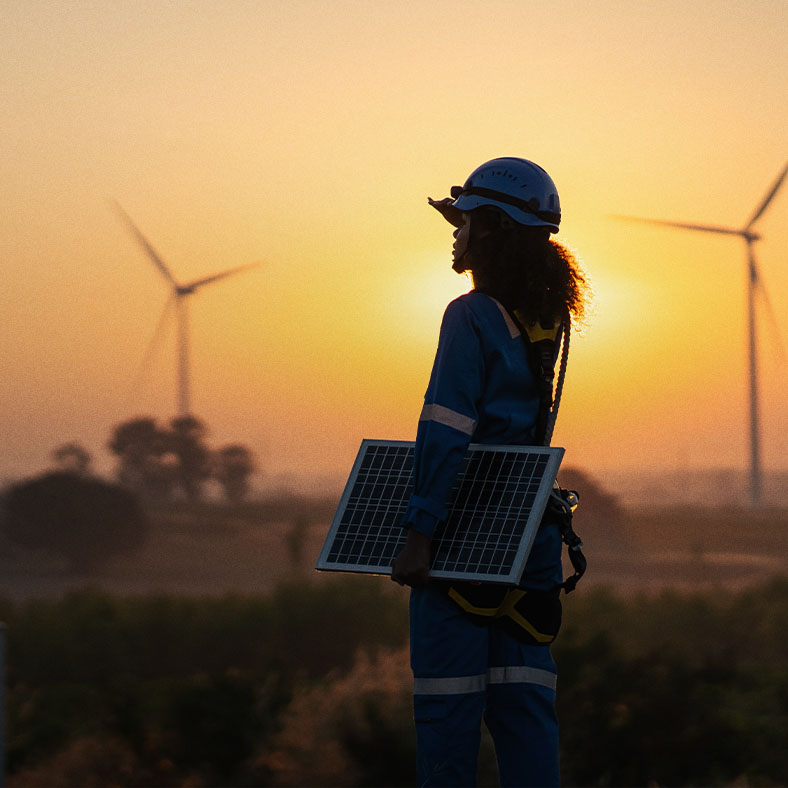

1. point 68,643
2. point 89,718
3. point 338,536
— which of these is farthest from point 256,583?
point 338,536

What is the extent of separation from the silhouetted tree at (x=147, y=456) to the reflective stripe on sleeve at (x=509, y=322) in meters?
69.0

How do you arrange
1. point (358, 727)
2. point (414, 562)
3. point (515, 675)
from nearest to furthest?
point (414, 562)
point (515, 675)
point (358, 727)

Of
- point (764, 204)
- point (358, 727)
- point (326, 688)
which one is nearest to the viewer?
point (358, 727)

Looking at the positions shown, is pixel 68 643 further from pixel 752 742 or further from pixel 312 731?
pixel 752 742

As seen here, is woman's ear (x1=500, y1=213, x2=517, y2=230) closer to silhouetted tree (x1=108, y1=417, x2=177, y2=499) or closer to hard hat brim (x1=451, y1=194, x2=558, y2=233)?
hard hat brim (x1=451, y1=194, x2=558, y2=233)

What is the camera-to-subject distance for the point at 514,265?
5.68 metres

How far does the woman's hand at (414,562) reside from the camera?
5312 mm

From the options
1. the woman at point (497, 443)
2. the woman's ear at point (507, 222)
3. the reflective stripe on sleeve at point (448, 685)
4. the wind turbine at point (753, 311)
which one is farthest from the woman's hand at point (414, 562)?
the wind turbine at point (753, 311)

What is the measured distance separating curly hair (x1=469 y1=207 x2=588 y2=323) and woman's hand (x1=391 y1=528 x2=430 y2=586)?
99 cm

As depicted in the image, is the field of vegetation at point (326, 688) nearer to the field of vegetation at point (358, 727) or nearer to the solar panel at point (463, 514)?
the field of vegetation at point (358, 727)

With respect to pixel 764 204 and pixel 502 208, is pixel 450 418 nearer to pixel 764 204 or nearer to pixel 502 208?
pixel 502 208

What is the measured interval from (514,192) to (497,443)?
97 centimetres

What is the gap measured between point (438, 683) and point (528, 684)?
1.23 feet

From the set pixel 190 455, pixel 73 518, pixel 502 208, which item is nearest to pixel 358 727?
pixel 502 208
